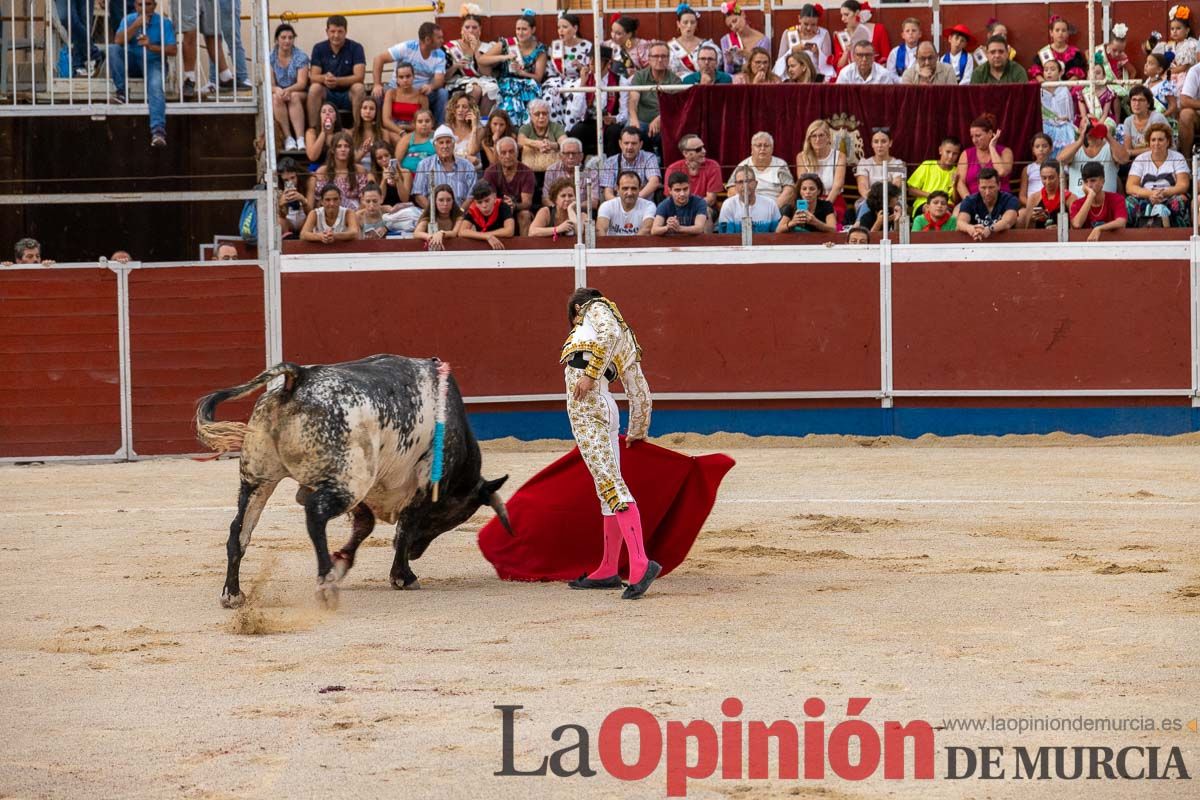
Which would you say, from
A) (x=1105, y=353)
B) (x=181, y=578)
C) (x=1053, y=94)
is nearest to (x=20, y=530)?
(x=181, y=578)

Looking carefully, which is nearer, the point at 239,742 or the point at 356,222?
the point at 239,742

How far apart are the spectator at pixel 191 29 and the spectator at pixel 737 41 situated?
148 inches

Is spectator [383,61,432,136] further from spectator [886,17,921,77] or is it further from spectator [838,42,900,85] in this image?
spectator [886,17,921,77]

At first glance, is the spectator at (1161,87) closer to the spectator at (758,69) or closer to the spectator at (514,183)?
the spectator at (758,69)

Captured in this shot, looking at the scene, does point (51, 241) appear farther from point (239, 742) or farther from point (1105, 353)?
point (239, 742)

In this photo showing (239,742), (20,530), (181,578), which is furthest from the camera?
(20,530)

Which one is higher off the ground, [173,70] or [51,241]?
[173,70]

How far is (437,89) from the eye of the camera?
12641mm

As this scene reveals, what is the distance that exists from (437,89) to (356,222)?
4.63 ft

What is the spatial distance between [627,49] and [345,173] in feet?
8.59

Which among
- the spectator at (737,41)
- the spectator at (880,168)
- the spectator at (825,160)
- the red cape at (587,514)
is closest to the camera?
the red cape at (587,514)

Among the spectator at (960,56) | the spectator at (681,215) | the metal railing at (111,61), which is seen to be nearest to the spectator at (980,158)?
the spectator at (960,56)

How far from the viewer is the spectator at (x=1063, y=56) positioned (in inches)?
508

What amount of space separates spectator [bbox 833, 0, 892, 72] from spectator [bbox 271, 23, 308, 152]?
13.1 ft
